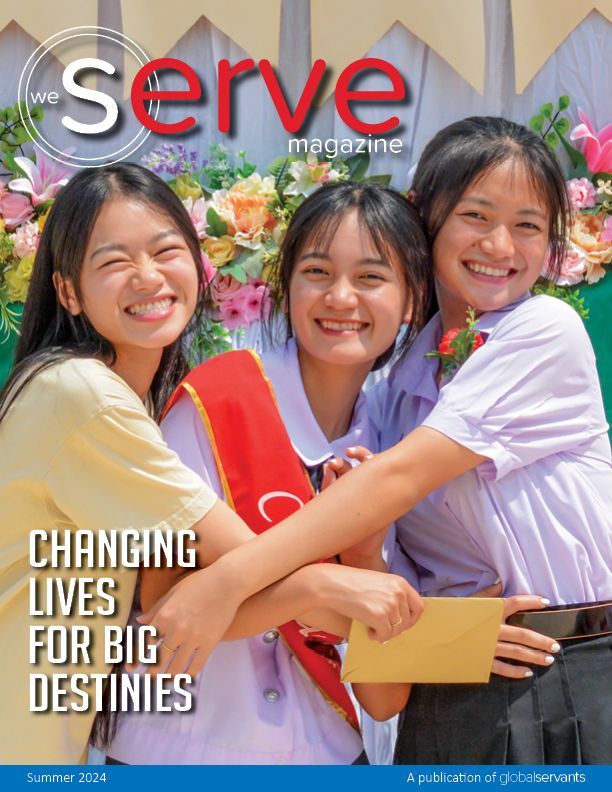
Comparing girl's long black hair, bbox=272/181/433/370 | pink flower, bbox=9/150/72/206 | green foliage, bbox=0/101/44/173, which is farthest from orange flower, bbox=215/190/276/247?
girl's long black hair, bbox=272/181/433/370

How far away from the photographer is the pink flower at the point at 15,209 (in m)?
2.71

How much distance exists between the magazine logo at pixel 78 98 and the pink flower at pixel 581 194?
97 cm

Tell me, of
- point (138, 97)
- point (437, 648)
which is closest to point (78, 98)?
point (138, 97)

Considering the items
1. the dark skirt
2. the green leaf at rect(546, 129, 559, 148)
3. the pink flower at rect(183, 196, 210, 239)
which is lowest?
the dark skirt

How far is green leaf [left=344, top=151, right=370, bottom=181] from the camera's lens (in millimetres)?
2682


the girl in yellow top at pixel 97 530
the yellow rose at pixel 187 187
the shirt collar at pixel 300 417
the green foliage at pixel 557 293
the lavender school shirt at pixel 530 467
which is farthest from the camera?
the yellow rose at pixel 187 187

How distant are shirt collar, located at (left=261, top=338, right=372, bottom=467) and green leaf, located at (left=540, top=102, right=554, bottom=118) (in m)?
1.07

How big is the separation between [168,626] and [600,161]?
1.58 m

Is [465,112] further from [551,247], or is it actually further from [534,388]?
[534,388]

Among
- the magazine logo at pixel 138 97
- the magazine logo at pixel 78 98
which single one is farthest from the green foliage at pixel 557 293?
the magazine logo at pixel 78 98

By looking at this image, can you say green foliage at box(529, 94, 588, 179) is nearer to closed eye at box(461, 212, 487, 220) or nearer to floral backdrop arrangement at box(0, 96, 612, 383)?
floral backdrop arrangement at box(0, 96, 612, 383)

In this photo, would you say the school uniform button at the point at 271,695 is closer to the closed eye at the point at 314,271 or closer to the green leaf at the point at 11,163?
the closed eye at the point at 314,271
